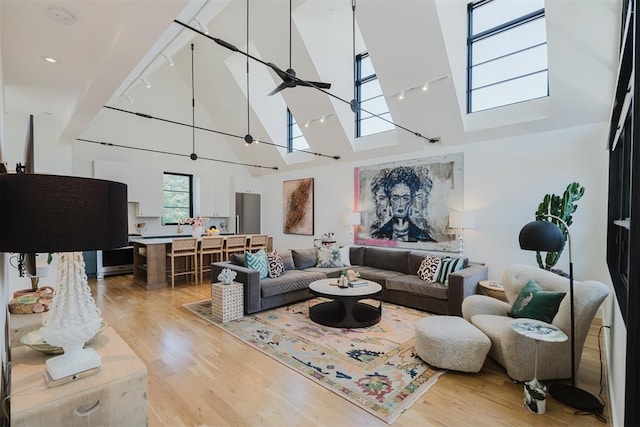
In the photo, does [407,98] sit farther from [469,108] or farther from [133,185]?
[133,185]

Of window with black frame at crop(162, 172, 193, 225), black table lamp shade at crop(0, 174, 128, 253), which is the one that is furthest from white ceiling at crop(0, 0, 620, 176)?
black table lamp shade at crop(0, 174, 128, 253)

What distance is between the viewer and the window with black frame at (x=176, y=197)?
26.2 ft

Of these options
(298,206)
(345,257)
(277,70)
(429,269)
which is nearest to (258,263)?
(345,257)

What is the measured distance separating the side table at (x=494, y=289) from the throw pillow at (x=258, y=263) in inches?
129

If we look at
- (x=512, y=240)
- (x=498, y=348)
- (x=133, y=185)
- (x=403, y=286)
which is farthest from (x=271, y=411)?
(x=133, y=185)

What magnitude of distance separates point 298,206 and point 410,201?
11.3ft

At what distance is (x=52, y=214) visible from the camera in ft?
3.36

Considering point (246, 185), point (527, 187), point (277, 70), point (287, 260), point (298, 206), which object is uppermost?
point (277, 70)

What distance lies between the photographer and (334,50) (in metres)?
6.05

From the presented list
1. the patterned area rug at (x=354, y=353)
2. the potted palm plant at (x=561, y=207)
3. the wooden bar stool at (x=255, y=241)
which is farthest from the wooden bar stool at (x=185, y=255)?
the potted palm plant at (x=561, y=207)

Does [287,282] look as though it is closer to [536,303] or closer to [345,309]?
[345,309]

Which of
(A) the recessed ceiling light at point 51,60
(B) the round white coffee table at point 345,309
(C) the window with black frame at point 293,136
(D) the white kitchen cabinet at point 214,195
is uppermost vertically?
(C) the window with black frame at point 293,136

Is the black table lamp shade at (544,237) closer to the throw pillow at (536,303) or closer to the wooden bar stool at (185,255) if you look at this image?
the throw pillow at (536,303)

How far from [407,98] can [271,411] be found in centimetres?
504
